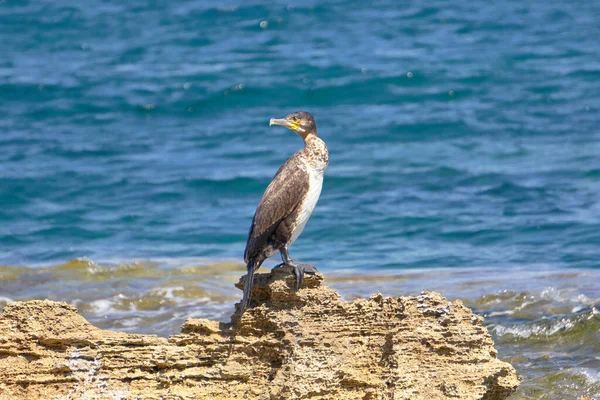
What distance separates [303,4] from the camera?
26.4 meters

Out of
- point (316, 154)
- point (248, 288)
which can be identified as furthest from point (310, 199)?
point (248, 288)

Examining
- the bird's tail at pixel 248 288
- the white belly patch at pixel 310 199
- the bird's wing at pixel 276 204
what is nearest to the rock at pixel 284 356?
the bird's tail at pixel 248 288

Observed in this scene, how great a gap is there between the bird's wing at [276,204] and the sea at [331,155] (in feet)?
7.54

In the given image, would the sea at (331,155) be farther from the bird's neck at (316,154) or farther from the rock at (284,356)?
the bird's neck at (316,154)

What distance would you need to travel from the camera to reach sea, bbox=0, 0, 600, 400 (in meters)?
11.1

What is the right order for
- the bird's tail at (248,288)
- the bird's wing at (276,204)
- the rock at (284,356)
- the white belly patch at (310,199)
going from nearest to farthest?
the rock at (284,356)
the bird's tail at (248,288)
the bird's wing at (276,204)
the white belly patch at (310,199)

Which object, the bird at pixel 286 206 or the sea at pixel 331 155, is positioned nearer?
the bird at pixel 286 206

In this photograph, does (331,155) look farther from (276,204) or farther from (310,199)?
(276,204)

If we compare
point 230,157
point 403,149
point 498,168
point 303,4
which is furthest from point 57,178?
point 303,4

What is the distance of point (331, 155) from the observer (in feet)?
59.5

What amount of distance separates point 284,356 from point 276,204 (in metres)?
1.05

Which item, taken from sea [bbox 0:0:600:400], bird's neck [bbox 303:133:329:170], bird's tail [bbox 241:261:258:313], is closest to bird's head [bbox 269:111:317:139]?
bird's neck [bbox 303:133:329:170]

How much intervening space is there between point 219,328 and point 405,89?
15.6 meters

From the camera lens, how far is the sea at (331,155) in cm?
1115
